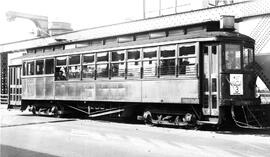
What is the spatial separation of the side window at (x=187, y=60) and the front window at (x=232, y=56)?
1.02 metres

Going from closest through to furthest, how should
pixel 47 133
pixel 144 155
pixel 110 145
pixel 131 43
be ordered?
pixel 144 155
pixel 110 145
pixel 47 133
pixel 131 43

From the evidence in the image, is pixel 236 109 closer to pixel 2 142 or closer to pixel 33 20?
pixel 2 142

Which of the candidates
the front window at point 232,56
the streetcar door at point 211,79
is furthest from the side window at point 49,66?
the front window at point 232,56

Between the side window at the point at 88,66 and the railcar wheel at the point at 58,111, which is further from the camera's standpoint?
the railcar wheel at the point at 58,111

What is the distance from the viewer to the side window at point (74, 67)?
16.2 metres

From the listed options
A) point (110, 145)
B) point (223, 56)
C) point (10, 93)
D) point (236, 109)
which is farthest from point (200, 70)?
point (10, 93)

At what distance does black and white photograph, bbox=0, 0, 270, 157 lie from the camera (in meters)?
9.41

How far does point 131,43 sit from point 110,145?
19.0 ft

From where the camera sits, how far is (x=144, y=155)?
7938 mm

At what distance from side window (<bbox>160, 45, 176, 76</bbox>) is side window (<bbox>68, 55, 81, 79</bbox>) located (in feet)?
14.8

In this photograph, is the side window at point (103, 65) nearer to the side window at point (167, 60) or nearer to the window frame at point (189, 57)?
the side window at point (167, 60)

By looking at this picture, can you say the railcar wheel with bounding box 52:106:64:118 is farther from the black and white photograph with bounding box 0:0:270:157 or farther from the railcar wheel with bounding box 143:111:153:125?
the railcar wheel with bounding box 143:111:153:125

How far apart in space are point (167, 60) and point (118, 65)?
233cm

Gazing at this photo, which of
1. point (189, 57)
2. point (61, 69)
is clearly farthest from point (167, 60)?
point (61, 69)
